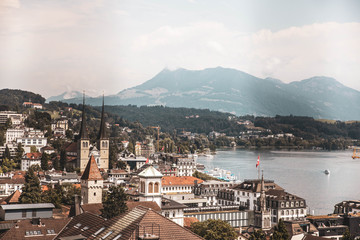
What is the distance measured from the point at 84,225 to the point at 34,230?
8.72 feet

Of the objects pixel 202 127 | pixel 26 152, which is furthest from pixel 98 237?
pixel 202 127

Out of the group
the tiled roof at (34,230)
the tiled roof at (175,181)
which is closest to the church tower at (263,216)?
the tiled roof at (175,181)

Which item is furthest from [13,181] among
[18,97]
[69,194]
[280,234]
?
[18,97]

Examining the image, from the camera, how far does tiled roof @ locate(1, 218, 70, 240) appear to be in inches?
489

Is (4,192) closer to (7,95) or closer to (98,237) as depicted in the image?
(98,237)

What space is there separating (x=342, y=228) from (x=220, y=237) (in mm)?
9915

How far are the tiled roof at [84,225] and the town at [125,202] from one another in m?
0.03

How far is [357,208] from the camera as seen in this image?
2917cm

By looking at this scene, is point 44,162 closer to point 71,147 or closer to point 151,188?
point 71,147

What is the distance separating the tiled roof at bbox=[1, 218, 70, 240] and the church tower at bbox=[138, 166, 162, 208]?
20.9 feet

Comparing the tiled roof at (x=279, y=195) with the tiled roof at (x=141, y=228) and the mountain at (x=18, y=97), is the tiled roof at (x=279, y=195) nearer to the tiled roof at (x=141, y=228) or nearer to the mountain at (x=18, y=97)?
the tiled roof at (x=141, y=228)

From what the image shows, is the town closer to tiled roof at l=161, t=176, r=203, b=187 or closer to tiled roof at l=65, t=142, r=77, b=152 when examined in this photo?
tiled roof at l=161, t=176, r=203, b=187

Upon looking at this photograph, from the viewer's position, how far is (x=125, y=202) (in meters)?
19.7

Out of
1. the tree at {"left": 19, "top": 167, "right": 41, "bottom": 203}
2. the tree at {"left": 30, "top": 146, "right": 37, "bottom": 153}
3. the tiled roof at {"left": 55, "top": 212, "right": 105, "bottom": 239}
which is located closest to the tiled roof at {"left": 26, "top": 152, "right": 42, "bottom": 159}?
the tree at {"left": 30, "top": 146, "right": 37, "bottom": 153}
